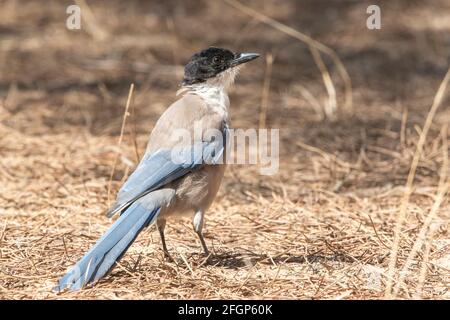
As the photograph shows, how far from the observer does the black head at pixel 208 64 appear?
556 cm

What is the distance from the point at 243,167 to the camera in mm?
7016

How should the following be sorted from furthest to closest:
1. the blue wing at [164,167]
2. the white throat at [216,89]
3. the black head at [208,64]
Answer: the black head at [208,64]
the white throat at [216,89]
the blue wing at [164,167]

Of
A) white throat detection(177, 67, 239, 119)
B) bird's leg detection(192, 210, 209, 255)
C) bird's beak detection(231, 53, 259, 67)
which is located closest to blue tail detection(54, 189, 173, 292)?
bird's leg detection(192, 210, 209, 255)

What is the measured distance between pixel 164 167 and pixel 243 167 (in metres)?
2.25

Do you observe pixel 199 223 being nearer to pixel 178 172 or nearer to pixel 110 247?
pixel 178 172

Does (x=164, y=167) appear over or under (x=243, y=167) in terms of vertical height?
over

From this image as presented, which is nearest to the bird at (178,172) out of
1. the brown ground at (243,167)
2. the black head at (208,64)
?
the black head at (208,64)

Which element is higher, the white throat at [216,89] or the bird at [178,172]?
the white throat at [216,89]

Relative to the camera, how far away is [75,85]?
912cm

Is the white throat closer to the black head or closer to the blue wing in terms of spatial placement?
the black head

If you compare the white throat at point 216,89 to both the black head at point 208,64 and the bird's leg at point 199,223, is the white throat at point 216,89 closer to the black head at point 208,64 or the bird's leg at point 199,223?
the black head at point 208,64

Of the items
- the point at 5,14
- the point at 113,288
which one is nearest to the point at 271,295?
the point at 113,288

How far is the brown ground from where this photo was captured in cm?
462

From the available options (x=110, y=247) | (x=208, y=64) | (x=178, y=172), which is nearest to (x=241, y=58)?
(x=208, y=64)
